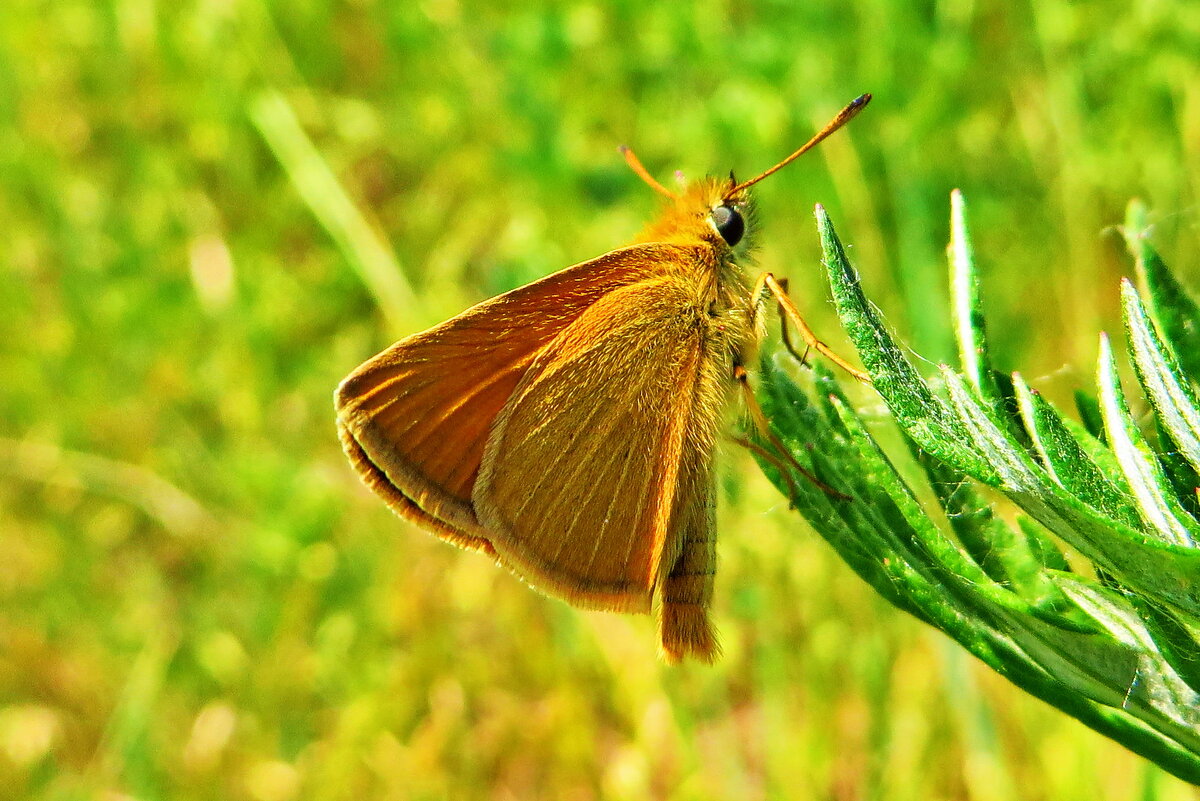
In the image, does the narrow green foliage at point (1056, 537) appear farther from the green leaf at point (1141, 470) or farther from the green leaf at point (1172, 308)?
the green leaf at point (1172, 308)

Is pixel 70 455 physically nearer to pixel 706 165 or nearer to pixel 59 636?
pixel 59 636

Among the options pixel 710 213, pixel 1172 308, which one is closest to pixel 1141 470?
pixel 1172 308

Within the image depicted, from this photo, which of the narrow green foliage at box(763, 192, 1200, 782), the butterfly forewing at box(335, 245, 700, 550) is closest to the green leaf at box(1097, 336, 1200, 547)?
the narrow green foliage at box(763, 192, 1200, 782)

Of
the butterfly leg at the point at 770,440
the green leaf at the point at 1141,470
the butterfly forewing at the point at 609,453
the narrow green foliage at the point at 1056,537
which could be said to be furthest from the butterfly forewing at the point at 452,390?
the green leaf at the point at 1141,470

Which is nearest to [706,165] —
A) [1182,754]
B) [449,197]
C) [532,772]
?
[449,197]

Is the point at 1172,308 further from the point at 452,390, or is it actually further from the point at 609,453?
the point at 452,390
